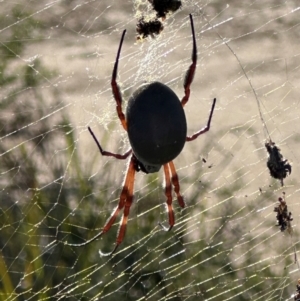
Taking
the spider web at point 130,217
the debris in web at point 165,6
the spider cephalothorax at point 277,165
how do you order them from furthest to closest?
the spider web at point 130,217 → the spider cephalothorax at point 277,165 → the debris in web at point 165,6

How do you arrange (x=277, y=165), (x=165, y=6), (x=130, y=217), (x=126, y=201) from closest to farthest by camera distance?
(x=165, y=6)
(x=277, y=165)
(x=126, y=201)
(x=130, y=217)

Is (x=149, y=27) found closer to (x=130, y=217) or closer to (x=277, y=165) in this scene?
(x=277, y=165)

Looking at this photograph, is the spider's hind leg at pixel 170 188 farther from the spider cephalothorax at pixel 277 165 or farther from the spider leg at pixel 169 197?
the spider cephalothorax at pixel 277 165

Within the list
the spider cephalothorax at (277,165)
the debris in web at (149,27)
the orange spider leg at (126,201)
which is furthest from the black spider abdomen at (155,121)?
the orange spider leg at (126,201)

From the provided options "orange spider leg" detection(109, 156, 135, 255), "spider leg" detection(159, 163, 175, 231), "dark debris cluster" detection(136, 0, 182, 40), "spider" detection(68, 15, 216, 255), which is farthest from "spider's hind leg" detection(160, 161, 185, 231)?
"dark debris cluster" detection(136, 0, 182, 40)

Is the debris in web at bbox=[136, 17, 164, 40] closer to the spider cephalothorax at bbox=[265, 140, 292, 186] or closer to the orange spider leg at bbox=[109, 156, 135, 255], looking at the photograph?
the spider cephalothorax at bbox=[265, 140, 292, 186]

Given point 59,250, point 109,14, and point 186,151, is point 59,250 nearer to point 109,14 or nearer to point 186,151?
point 186,151

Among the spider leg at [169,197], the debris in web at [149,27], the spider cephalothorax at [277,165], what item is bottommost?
the spider cephalothorax at [277,165]

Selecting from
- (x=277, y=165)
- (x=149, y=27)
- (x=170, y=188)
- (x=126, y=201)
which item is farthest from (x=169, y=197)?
(x=149, y=27)
